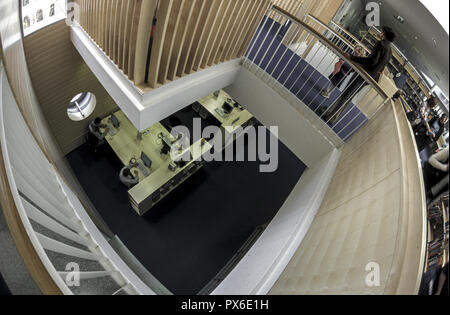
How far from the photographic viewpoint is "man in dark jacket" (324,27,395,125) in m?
3.05

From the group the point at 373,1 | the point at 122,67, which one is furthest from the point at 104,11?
the point at 373,1

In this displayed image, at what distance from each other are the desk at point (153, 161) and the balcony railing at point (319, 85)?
2.75 metres

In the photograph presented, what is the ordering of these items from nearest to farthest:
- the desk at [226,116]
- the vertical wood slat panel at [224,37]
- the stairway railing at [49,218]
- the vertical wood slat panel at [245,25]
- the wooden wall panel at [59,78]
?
1. the stairway railing at [49,218]
2. the vertical wood slat panel at [224,37]
3. the vertical wood slat panel at [245,25]
4. the wooden wall panel at [59,78]
5. the desk at [226,116]

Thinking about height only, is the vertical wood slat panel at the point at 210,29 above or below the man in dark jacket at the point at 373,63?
above

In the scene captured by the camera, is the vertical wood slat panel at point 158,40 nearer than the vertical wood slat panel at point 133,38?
Yes

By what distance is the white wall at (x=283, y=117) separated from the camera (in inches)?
155

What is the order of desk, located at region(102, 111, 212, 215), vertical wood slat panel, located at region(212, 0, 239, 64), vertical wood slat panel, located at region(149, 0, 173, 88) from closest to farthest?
vertical wood slat panel, located at region(149, 0, 173, 88) < vertical wood slat panel, located at region(212, 0, 239, 64) < desk, located at region(102, 111, 212, 215)

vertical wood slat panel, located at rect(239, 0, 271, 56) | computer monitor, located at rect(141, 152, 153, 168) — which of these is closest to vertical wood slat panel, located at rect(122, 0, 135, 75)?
vertical wood slat panel, located at rect(239, 0, 271, 56)

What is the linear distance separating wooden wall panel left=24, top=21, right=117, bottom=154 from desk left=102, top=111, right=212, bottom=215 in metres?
0.86

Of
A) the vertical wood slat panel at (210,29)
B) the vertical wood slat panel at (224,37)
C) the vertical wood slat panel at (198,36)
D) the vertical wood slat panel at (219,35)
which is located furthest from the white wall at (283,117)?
the vertical wood slat panel at (198,36)

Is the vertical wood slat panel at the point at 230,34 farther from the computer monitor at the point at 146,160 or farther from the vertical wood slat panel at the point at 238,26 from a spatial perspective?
the computer monitor at the point at 146,160

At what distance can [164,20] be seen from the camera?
259 cm

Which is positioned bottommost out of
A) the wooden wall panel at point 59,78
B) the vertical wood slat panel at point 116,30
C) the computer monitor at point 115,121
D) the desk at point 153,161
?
the desk at point 153,161

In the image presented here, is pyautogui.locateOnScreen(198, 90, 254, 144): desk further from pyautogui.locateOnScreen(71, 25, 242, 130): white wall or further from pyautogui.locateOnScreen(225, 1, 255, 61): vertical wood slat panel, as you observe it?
pyautogui.locateOnScreen(225, 1, 255, 61): vertical wood slat panel
